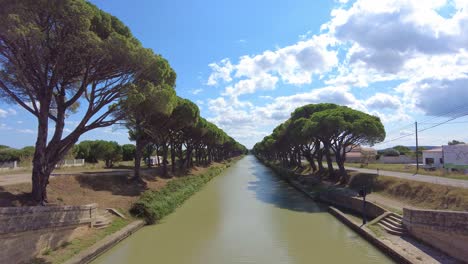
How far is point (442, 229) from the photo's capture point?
12.1 metres

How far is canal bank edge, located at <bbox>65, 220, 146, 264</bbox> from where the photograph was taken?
11047mm

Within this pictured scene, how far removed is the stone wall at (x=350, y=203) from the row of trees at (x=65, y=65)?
12168mm

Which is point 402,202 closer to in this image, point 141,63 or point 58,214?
point 141,63

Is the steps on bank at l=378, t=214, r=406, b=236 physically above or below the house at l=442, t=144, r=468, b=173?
below

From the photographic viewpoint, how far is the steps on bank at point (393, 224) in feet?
46.2

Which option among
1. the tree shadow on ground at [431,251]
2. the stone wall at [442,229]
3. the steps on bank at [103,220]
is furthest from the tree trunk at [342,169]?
the steps on bank at [103,220]

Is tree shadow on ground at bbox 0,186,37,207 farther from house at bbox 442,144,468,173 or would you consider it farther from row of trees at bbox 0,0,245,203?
house at bbox 442,144,468,173

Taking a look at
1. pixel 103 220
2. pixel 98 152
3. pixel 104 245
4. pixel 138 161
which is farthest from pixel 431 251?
pixel 98 152

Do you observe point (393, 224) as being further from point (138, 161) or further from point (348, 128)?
point (138, 161)

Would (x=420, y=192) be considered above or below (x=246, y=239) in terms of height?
above

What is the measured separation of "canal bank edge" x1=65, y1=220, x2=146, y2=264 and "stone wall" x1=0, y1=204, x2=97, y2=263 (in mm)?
1083

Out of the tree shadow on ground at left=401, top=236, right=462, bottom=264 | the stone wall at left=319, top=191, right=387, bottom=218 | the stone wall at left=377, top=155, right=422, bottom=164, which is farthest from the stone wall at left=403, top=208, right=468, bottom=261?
the stone wall at left=377, top=155, right=422, bottom=164

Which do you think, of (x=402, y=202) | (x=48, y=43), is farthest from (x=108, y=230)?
(x=402, y=202)

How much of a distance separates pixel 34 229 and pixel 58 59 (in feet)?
19.6
